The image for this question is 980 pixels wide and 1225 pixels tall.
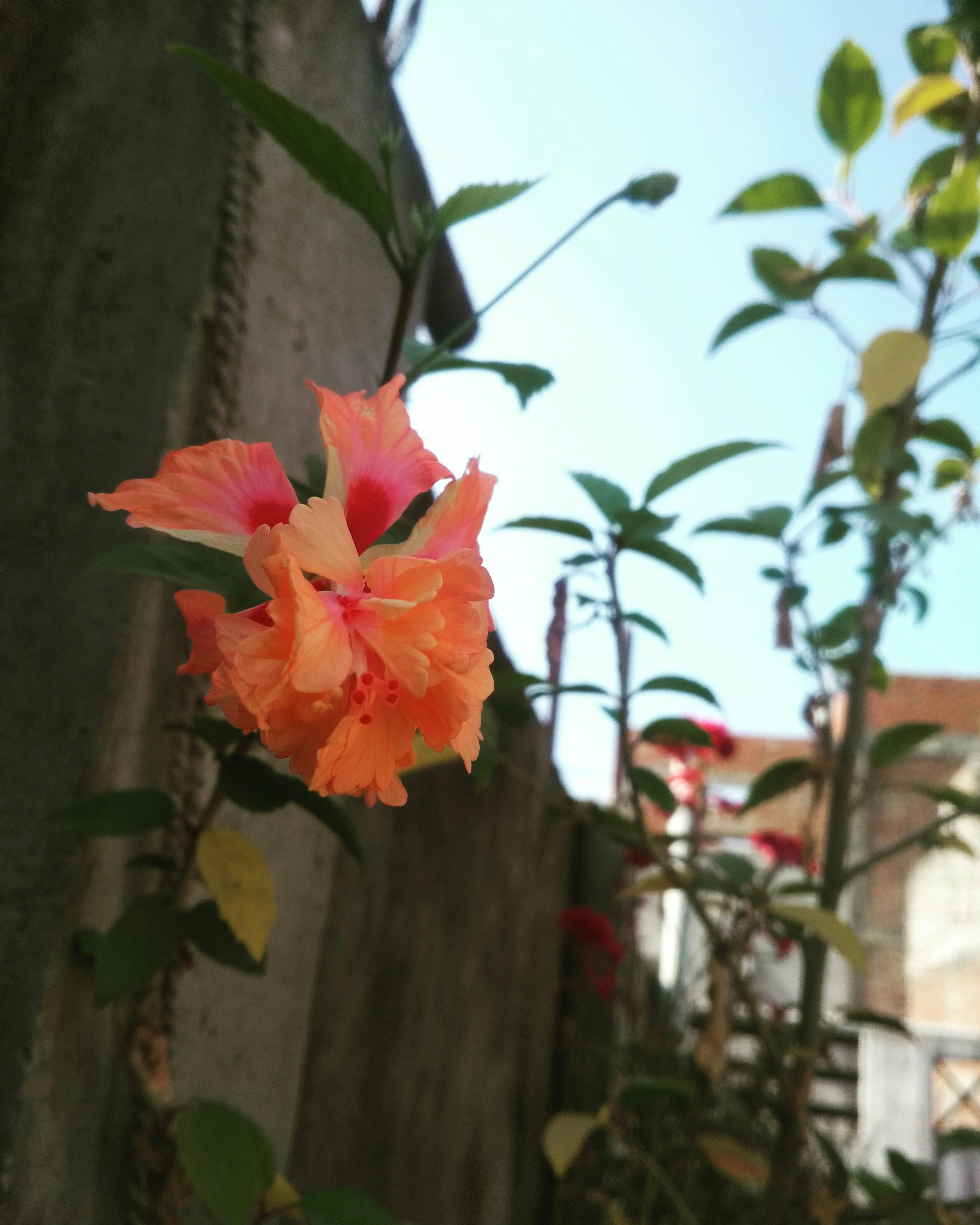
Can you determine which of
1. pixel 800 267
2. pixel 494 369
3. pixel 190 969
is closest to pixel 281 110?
pixel 494 369

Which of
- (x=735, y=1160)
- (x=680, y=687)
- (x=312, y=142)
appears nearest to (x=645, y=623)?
(x=680, y=687)

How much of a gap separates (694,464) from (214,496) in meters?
0.50

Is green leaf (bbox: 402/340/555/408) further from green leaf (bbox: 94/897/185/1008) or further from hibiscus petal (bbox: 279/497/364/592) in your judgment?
green leaf (bbox: 94/897/185/1008)

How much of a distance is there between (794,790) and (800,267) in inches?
30.1

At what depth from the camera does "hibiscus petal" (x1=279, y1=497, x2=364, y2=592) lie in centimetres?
32

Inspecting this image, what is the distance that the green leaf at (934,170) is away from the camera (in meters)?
1.49

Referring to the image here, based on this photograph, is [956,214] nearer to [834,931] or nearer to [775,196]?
[775,196]

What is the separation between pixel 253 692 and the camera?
30 cm

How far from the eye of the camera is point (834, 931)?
3.46ft

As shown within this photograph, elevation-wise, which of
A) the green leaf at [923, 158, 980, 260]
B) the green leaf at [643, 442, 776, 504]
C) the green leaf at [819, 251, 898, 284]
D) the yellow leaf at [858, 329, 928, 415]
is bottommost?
the green leaf at [643, 442, 776, 504]

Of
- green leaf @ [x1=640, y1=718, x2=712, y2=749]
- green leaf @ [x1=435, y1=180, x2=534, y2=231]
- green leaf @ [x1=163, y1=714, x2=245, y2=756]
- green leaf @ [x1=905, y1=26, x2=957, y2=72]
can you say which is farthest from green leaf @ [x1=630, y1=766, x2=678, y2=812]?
green leaf @ [x1=905, y1=26, x2=957, y2=72]

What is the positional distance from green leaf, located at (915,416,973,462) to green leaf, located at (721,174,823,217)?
14.4 inches

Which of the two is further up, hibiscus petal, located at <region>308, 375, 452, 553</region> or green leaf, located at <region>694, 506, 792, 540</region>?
green leaf, located at <region>694, 506, 792, 540</region>

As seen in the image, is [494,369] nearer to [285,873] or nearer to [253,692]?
[253,692]
